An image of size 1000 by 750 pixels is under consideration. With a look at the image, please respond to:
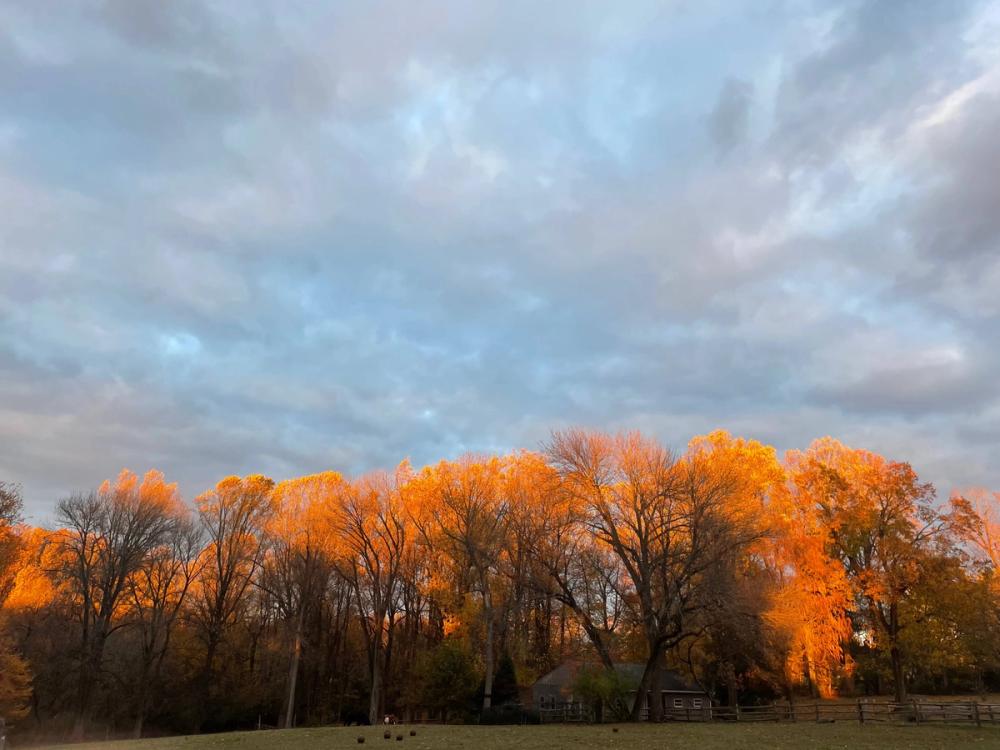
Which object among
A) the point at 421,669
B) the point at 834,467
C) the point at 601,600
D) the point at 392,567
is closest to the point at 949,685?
the point at 834,467

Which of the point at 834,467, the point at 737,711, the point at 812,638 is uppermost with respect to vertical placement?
the point at 834,467

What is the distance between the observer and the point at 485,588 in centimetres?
4547

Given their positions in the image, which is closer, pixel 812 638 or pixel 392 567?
pixel 812 638

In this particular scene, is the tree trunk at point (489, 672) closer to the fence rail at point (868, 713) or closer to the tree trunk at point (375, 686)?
the tree trunk at point (375, 686)

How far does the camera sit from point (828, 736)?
26.2 m

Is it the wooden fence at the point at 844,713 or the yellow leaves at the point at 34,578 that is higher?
the yellow leaves at the point at 34,578

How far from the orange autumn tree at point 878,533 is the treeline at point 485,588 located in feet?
0.46

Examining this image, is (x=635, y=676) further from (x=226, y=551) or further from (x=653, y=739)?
(x=226, y=551)

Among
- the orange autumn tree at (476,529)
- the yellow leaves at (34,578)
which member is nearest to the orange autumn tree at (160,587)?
the yellow leaves at (34,578)

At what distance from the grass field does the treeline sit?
676 centimetres

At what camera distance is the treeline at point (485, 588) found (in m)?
38.4

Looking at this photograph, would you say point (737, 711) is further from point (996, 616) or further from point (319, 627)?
point (319, 627)

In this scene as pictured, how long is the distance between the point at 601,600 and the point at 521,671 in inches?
343

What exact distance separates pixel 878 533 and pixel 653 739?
80.7 ft
